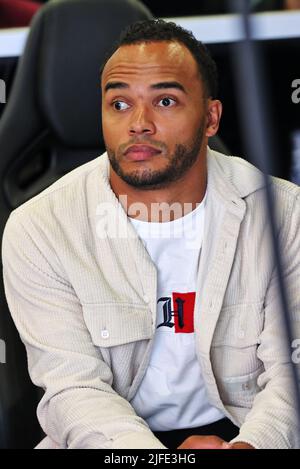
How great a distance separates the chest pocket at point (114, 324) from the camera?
1.10 m

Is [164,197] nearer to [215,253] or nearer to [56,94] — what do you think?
[215,253]

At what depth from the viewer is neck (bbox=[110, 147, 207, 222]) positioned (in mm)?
1119

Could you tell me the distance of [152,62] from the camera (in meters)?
1.08

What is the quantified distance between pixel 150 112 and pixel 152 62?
0.21 ft

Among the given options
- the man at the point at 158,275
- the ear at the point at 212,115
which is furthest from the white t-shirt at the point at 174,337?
the ear at the point at 212,115

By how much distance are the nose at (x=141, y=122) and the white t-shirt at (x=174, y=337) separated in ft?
0.46

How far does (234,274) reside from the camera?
3.77ft

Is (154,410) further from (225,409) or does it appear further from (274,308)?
(274,308)

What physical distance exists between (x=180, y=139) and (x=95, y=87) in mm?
247

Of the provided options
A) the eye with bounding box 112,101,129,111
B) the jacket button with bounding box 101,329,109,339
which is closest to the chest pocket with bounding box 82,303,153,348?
the jacket button with bounding box 101,329,109,339

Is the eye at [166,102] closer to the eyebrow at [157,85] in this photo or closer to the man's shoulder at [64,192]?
the eyebrow at [157,85]

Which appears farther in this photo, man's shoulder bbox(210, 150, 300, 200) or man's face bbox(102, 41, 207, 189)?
man's shoulder bbox(210, 150, 300, 200)

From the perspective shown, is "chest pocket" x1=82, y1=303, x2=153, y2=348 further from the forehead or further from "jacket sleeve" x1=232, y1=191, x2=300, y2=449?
the forehead
